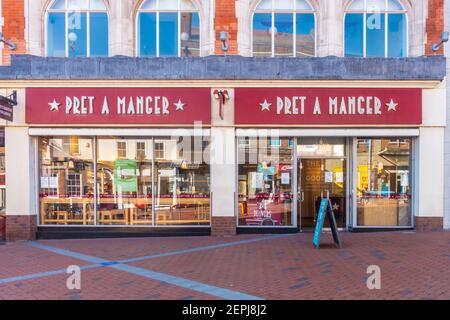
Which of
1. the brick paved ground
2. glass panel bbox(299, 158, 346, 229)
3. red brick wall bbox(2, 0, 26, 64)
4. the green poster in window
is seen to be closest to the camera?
the brick paved ground

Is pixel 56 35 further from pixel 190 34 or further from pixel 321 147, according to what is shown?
pixel 321 147

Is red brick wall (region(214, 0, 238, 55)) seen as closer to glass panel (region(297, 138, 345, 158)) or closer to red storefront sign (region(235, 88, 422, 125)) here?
red storefront sign (region(235, 88, 422, 125))

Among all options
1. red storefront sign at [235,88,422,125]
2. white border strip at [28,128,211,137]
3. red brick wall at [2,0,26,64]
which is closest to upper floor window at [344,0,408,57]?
red storefront sign at [235,88,422,125]

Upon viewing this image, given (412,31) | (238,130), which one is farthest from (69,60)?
(412,31)

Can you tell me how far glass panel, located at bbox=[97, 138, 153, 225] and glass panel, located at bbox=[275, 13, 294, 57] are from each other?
15.4 ft

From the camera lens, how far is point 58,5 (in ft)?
36.0

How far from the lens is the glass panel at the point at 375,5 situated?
11.0 m

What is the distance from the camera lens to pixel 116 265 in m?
7.44

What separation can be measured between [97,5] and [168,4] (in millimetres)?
2040

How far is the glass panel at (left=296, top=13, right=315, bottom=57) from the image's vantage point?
1099cm

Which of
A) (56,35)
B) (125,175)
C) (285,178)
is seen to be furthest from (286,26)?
(56,35)
